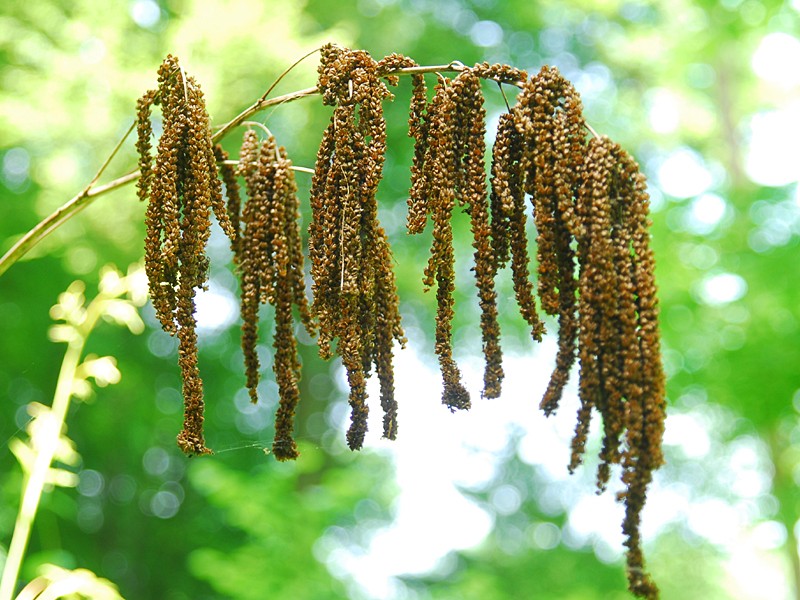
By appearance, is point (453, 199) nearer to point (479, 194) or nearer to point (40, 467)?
point (479, 194)

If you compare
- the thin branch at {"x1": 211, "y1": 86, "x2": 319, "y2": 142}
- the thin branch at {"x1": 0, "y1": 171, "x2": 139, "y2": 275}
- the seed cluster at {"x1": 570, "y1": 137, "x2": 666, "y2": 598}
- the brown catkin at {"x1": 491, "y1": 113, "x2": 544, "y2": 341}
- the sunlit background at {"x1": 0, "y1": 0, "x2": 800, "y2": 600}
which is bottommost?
the seed cluster at {"x1": 570, "y1": 137, "x2": 666, "y2": 598}

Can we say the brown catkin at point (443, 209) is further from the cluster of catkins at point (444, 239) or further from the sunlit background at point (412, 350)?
the sunlit background at point (412, 350)

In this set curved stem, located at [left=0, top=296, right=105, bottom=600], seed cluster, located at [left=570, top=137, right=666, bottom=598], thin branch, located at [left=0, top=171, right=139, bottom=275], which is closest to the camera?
seed cluster, located at [left=570, top=137, right=666, bottom=598]

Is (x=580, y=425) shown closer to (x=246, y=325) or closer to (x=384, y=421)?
(x=384, y=421)

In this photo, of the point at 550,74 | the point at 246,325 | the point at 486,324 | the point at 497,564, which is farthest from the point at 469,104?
the point at 497,564

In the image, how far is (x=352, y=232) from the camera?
38.1 inches

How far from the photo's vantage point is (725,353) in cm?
381

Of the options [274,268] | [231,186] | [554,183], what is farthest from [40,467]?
[554,183]

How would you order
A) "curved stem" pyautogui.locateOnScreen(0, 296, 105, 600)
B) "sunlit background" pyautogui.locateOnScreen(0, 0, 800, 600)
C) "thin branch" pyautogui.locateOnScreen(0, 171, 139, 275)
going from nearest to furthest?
"thin branch" pyautogui.locateOnScreen(0, 171, 139, 275) < "curved stem" pyautogui.locateOnScreen(0, 296, 105, 600) < "sunlit background" pyautogui.locateOnScreen(0, 0, 800, 600)

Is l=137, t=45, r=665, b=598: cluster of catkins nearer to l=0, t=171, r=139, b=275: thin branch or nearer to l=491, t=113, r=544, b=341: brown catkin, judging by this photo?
l=491, t=113, r=544, b=341: brown catkin

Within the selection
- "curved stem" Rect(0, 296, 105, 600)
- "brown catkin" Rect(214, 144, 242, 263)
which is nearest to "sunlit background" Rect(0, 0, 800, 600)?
"curved stem" Rect(0, 296, 105, 600)

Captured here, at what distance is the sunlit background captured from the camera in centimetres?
378

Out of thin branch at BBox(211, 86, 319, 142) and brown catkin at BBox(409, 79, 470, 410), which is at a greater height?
thin branch at BBox(211, 86, 319, 142)

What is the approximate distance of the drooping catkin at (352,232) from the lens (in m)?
0.97
